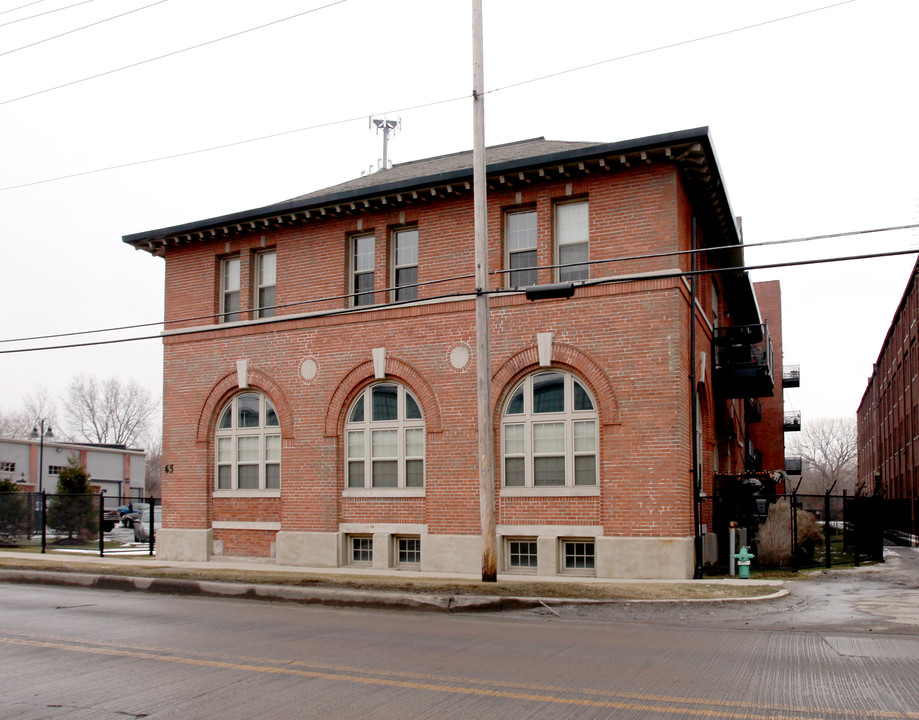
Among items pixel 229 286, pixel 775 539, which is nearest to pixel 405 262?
pixel 229 286

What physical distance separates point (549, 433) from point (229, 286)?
9.51m

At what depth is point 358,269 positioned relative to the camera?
2116cm

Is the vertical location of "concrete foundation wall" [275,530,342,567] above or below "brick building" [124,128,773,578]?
below

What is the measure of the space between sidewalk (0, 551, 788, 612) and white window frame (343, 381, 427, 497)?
2020 millimetres

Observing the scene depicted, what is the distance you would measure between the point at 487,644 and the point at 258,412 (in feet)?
43.8

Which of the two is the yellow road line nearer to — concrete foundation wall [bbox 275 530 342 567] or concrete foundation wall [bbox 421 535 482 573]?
concrete foundation wall [bbox 421 535 482 573]

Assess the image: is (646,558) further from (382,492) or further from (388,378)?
(388,378)

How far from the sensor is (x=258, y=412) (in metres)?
22.1

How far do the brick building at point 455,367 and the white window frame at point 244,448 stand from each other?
0.06 metres

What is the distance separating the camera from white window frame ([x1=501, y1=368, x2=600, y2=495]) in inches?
712

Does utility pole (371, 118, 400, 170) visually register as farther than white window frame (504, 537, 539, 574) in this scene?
Yes

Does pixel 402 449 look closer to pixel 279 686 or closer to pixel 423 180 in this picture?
pixel 423 180

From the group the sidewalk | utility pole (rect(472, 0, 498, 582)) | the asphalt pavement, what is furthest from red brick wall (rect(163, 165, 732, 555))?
utility pole (rect(472, 0, 498, 582))

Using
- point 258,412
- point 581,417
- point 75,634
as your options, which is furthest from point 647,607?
point 258,412
